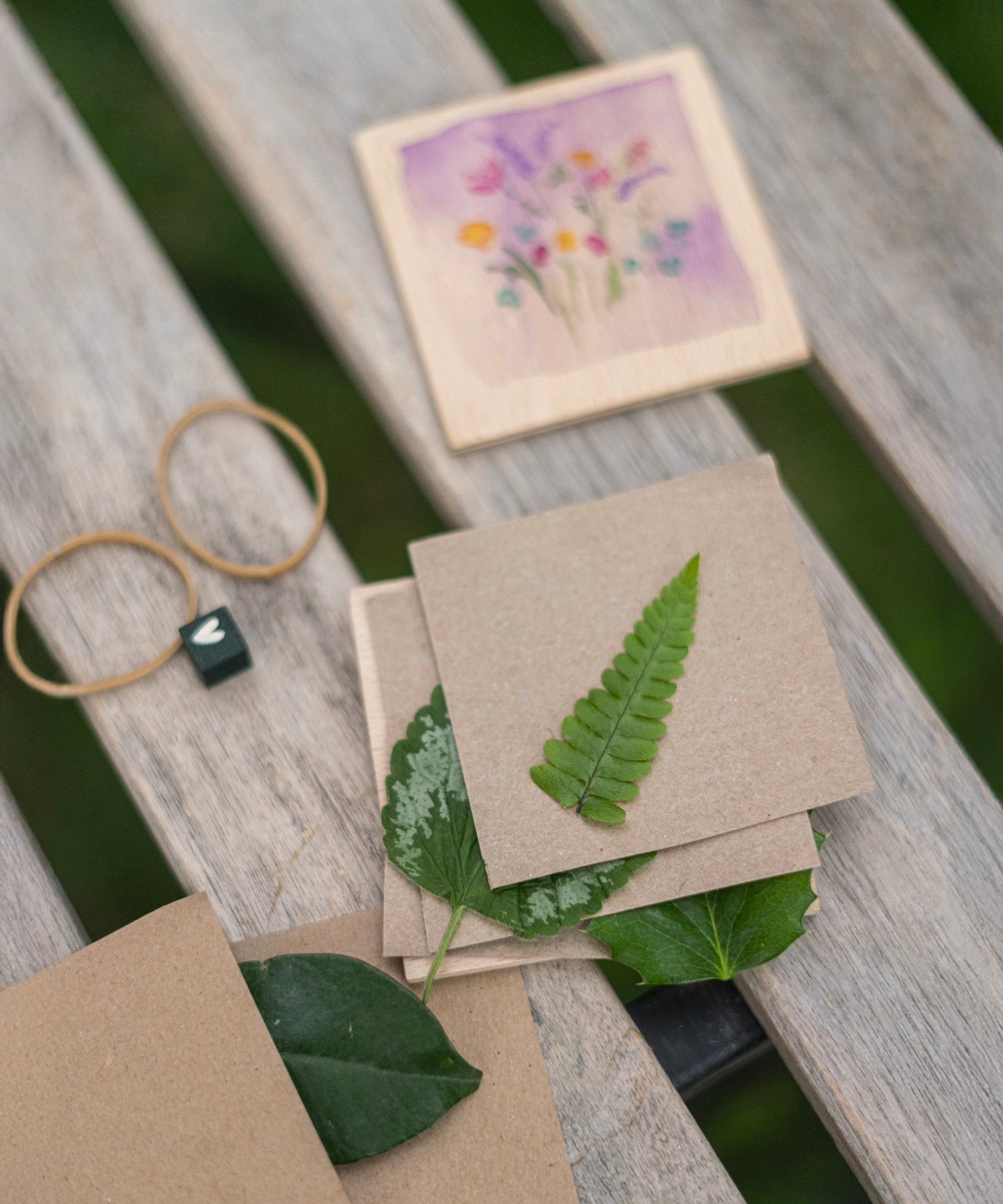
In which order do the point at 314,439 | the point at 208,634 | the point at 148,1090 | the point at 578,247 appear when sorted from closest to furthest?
the point at 148,1090
the point at 208,634
the point at 578,247
the point at 314,439

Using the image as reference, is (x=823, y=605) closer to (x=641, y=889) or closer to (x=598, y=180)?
(x=641, y=889)

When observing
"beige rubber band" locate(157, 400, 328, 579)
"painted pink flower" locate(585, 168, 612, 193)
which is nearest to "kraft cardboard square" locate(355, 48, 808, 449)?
"painted pink flower" locate(585, 168, 612, 193)

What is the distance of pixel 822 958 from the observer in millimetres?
596

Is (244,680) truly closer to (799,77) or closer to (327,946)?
(327,946)

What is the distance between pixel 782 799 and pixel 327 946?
30 centimetres

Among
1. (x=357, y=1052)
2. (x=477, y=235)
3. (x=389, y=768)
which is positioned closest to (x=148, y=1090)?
(x=357, y=1052)

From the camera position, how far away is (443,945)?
0.56 metres

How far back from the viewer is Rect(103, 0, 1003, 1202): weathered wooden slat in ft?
1.88

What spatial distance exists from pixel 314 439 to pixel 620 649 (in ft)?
2.10

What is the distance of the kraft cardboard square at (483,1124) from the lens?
1.77 ft

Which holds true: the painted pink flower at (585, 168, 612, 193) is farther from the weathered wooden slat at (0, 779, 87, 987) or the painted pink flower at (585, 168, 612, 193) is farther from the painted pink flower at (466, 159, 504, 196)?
the weathered wooden slat at (0, 779, 87, 987)

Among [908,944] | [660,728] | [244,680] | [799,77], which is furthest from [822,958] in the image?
[799,77]

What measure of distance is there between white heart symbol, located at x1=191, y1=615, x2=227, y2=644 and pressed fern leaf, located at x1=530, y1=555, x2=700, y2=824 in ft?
0.76

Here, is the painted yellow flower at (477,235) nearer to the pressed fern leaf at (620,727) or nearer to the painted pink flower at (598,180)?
the painted pink flower at (598,180)
